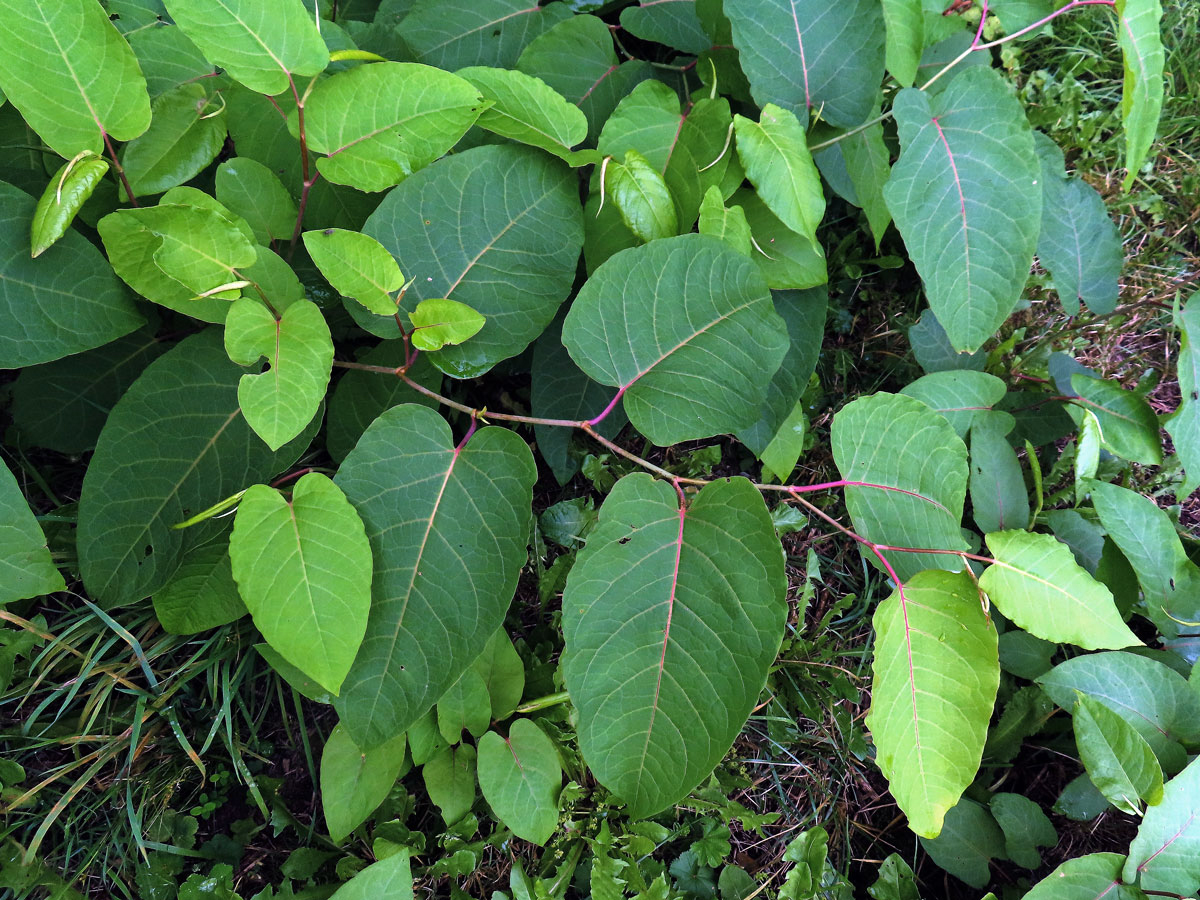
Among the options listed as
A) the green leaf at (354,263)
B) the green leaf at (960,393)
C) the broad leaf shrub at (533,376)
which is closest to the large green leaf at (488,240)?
the broad leaf shrub at (533,376)

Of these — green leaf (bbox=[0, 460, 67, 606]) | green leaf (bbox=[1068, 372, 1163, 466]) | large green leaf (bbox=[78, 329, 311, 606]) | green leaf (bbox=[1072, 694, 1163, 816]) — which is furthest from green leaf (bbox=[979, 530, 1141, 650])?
green leaf (bbox=[0, 460, 67, 606])

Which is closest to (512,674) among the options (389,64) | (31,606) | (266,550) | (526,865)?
(526,865)

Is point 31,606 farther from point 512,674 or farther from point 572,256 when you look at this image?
point 572,256

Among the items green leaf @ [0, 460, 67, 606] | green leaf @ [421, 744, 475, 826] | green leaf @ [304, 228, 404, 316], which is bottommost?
green leaf @ [421, 744, 475, 826]

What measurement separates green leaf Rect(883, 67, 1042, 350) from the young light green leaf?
0.77m

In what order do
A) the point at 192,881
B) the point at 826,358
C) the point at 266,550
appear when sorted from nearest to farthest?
the point at 266,550 < the point at 192,881 < the point at 826,358

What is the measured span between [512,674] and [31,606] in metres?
0.90

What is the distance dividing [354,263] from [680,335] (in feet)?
1.70

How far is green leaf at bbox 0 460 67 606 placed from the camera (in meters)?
1.05

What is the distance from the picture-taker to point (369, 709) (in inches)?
42.7

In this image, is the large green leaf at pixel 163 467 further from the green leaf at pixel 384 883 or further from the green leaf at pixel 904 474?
the green leaf at pixel 904 474

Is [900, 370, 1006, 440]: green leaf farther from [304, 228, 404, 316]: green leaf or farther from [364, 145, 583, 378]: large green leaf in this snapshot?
[304, 228, 404, 316]: green leaf

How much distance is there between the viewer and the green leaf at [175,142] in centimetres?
118

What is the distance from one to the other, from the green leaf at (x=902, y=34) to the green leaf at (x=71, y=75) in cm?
121
